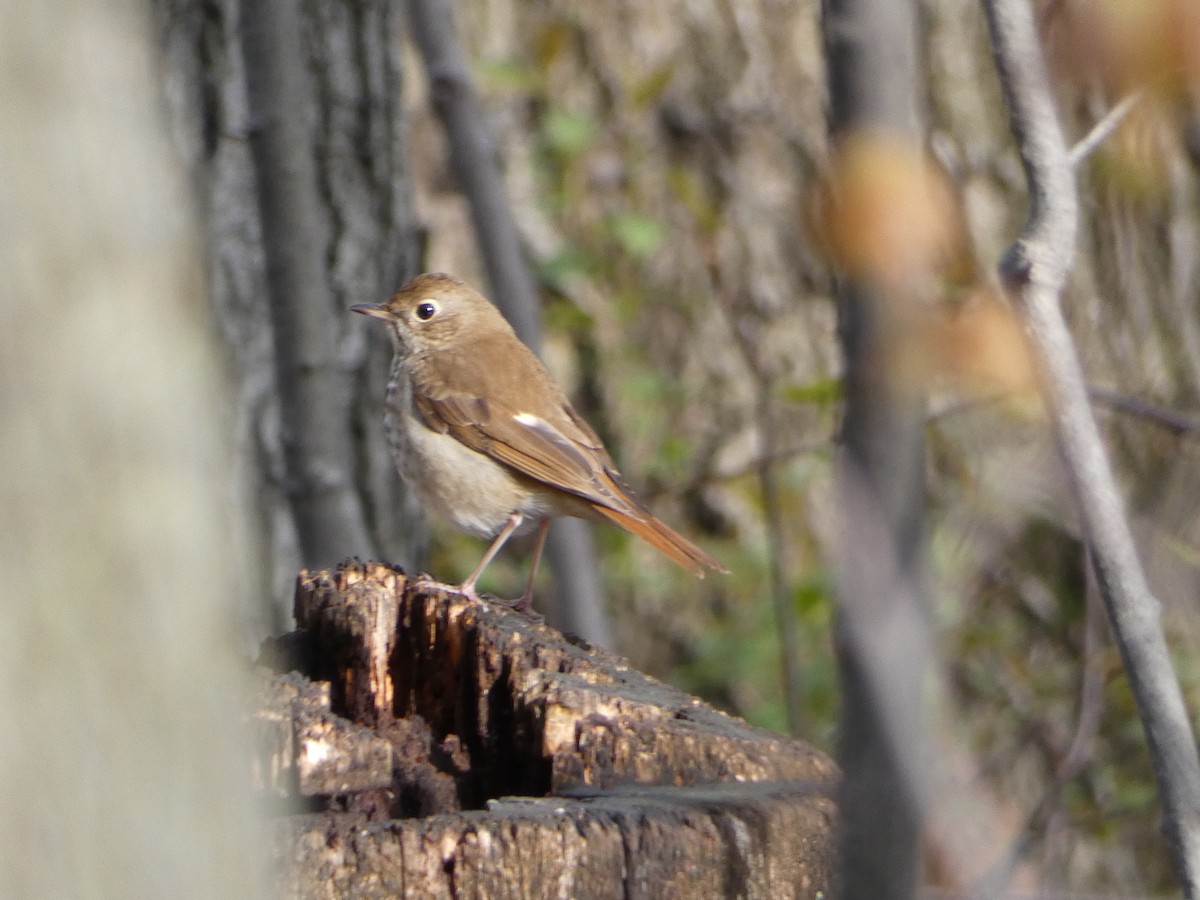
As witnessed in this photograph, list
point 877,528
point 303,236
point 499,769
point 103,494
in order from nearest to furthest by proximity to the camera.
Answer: point 103,494 < point 877,528 < point 499,769 < point 303,236

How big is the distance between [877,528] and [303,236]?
2.36m

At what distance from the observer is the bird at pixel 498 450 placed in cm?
354

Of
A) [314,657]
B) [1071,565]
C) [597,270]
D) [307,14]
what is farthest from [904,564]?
[597,270]

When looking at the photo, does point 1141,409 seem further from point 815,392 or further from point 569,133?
point 569,133

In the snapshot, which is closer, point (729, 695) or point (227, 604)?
point (227, 604)

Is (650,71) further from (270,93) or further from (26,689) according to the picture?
(26,689)

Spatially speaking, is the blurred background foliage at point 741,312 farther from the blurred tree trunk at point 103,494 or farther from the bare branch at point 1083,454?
the blurred tree trunk at point 103,494

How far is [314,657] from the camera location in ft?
7.52

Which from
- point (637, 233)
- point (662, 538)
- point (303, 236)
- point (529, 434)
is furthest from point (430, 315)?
point (637, 233)

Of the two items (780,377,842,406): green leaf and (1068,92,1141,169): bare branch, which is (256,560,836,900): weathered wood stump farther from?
(780,377,842,406): green leaf

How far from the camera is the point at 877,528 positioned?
1.13 metres

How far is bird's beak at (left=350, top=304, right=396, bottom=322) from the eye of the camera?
389 cm

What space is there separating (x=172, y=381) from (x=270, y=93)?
2665mm

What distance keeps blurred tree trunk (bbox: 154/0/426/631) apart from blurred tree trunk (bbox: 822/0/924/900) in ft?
7.20
